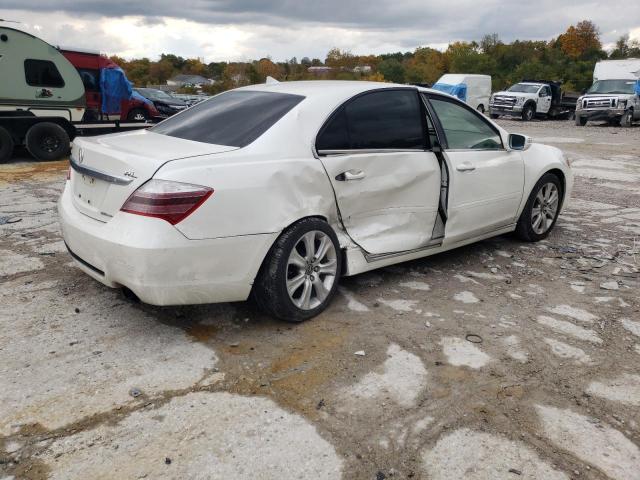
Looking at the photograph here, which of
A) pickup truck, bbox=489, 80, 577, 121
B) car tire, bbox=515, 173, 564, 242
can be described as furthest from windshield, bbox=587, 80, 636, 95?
car tire, bbox=515, 173, 564, 242

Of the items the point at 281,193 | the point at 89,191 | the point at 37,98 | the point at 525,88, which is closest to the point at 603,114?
the point at 525,88

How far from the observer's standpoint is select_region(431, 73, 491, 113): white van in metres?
26.5

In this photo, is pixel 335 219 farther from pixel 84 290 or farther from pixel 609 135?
pixel 609 135

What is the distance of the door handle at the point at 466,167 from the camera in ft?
14.6

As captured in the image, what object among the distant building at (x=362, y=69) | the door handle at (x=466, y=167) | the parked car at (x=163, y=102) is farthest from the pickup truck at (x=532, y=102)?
the distant building at (x=362, y=69)

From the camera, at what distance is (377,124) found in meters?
4.04

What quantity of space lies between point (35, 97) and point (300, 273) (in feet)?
32.8

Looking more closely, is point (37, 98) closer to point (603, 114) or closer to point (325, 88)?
point (325, 88)

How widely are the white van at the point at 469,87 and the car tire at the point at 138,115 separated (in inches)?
581

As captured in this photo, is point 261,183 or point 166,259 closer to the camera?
point 166,259

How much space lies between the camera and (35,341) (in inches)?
132

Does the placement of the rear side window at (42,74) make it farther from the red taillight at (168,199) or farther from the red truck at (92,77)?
the red taillight at (168,199)

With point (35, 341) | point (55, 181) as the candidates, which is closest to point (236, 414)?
point (35, 341)

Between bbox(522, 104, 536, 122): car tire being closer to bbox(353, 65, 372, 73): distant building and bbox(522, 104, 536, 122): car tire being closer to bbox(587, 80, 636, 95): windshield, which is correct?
bbox(587, 80, 636, 95): windshield
